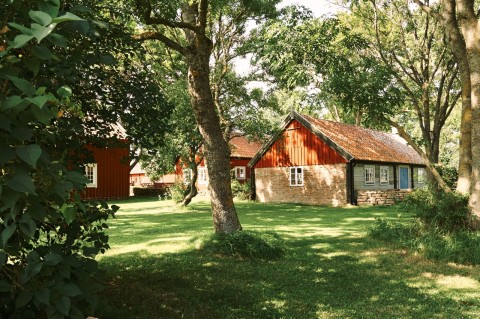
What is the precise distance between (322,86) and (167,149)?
10.3 metres

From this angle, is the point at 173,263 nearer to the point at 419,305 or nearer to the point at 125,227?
the point at 419,305

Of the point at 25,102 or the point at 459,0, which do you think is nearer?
the point at 25,102

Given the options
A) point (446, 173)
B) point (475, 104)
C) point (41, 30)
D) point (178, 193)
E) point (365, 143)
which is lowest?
point (178, 193)

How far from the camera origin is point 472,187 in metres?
9.10

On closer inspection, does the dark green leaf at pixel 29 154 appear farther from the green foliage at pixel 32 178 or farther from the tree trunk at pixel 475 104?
the tree trunk at pixel 475 104

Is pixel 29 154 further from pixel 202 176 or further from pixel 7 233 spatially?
pixel 202 176

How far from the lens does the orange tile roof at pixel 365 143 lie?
26719 millimetres

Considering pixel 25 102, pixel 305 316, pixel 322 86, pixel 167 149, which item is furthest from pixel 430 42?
pixel 25 102

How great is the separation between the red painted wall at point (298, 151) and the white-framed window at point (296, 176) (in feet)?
1.21

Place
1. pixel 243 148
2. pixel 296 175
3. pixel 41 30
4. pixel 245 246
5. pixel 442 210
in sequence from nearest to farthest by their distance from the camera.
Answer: pixel 41 30, pixel 245 246, pixel 442 210, pixel 296 175, pixel 243 148

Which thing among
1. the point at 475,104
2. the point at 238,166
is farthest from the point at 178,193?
the point at 475,104

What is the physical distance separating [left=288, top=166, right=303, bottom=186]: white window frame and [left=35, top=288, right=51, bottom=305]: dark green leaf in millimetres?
26533

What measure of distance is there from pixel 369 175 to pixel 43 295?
2805 centimetres

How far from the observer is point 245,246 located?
9.12m
